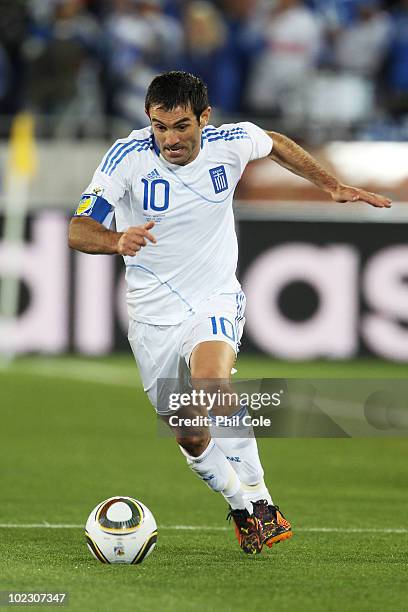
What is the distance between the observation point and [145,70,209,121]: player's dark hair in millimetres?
6641

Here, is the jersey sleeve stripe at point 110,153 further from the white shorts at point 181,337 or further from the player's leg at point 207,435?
the player's leg at point 207,435

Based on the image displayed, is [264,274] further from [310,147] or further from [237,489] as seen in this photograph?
[237,489]

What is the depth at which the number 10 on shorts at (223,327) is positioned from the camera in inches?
267

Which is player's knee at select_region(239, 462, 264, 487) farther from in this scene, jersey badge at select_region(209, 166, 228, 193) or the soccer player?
jersey badge at select_region(209, 166, 228, 193)

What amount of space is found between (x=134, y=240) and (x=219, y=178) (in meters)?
1.15

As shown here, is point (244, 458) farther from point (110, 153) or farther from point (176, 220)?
point (110, 153)

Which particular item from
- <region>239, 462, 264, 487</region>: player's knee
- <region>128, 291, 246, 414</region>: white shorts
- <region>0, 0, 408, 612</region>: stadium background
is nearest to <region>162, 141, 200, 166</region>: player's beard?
<region>128, 291, 246, 414</region>: white shorts

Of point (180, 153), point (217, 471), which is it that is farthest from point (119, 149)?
point (217, 471)

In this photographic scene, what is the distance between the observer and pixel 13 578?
589 cm

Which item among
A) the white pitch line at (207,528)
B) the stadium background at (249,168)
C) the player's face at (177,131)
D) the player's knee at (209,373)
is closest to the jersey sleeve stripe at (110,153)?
the player's face at (177,131)

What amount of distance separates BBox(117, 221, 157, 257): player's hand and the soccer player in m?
0.63

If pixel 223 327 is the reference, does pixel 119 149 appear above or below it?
above

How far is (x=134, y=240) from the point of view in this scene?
5.99 metres

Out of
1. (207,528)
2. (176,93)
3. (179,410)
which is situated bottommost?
(207,528)
